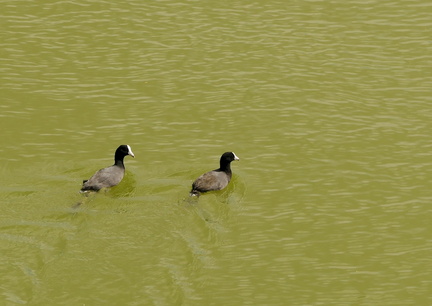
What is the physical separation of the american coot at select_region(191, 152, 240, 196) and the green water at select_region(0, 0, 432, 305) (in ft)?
1.17

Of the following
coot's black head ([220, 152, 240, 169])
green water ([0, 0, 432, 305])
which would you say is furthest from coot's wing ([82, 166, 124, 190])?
coot's black head ([220, 152, 240, 169])

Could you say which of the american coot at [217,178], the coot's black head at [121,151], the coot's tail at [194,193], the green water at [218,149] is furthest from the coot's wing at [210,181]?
the coot's black head at [121,151]

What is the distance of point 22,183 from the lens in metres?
30.6

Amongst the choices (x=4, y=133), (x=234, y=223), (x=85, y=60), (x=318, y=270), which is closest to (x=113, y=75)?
(x=85, y=60)

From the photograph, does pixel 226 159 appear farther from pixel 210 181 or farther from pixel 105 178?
pixel 105 178

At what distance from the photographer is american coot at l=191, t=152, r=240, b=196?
30500mm

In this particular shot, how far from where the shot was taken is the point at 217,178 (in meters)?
30.9

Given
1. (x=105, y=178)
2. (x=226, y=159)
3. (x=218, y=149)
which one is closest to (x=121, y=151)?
(x=105, y=178)

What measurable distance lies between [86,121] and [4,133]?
9.59 feet

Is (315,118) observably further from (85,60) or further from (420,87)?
(85,60)

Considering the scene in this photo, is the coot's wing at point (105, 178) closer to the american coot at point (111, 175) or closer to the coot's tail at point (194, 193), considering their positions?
the american coot at point (111, 175)

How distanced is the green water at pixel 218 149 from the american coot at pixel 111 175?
0.36 meters

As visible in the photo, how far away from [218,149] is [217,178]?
2.83 meters

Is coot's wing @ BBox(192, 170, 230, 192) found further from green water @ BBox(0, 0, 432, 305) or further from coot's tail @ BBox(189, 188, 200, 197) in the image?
green water @ BBox(0, 0, 432, 305)
